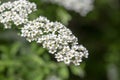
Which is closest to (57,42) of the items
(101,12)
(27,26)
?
(27,26)

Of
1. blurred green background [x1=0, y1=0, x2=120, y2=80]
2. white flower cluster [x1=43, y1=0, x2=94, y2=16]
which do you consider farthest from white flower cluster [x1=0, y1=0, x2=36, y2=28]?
white flower cluster [x1=43, y1=0, x2=94, y2=16]

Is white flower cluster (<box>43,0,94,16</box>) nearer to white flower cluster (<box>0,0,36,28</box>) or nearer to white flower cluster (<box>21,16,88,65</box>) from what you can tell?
white flower cluster (<box>0,0,36,28</box>)

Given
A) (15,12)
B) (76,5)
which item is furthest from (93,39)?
(15,12)

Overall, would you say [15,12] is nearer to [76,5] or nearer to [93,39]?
[76,5]

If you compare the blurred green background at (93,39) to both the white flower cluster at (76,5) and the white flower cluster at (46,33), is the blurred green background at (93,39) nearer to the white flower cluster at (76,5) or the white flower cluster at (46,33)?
the white flower cluster at (76,5)

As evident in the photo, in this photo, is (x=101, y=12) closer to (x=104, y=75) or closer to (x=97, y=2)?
(x=97, y=2)

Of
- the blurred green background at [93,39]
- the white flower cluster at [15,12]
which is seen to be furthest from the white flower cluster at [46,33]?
the blurred green background at [93,39]

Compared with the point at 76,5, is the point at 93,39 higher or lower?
higher

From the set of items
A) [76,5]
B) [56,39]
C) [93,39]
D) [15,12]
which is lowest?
[56,39]
